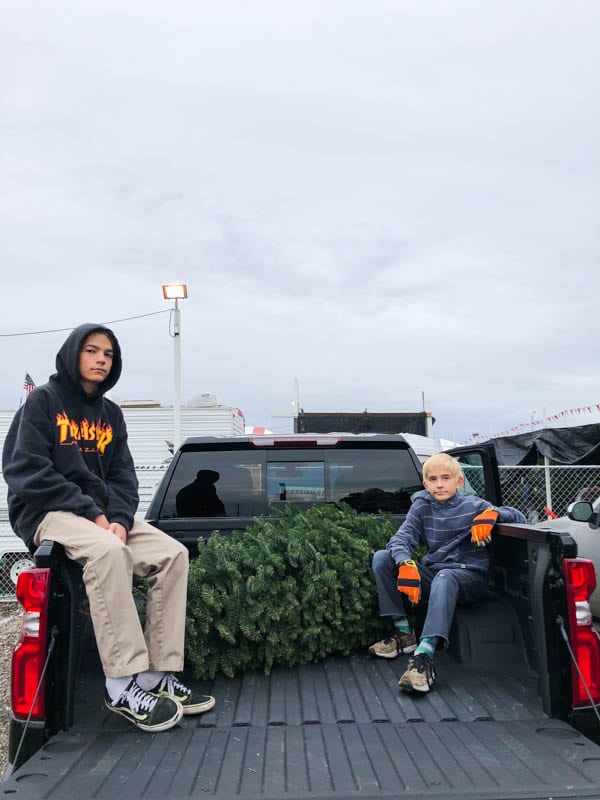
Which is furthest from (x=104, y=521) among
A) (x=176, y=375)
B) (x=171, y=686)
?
(x=176, y=375)

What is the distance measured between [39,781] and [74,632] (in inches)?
24.6

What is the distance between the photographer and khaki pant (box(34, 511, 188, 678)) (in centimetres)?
279

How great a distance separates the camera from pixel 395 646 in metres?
3.43

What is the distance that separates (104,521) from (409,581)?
148cm

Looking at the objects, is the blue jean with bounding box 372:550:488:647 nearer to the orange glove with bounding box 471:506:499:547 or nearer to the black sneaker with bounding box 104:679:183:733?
the orange glove with bounding box 471:506:499:547

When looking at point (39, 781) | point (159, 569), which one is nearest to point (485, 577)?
→ point (159, 569)

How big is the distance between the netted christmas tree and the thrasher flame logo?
0.73 metres

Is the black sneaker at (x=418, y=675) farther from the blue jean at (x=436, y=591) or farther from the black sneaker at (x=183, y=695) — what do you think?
the black sneaker at (x=183, y=695)

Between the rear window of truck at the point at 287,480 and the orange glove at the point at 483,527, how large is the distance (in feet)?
2.50

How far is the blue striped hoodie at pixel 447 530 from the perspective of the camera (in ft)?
12.0

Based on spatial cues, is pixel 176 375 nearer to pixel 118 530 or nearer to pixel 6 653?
pixel 6 653

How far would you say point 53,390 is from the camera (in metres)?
3.23

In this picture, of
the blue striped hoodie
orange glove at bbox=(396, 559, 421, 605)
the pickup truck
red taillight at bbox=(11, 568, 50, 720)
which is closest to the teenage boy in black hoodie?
the pickup truck

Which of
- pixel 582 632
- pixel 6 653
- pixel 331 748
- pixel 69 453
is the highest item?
pixel 69 453
